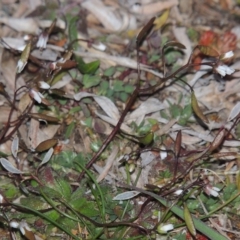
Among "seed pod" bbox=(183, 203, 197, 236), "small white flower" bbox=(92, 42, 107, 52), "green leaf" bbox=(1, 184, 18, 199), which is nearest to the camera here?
"seed pod" bbox=(183, 203, 197, 236)

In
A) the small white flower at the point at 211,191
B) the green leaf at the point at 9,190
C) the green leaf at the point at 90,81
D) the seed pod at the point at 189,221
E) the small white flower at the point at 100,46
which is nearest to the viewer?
the seed pod at the point at 189,221

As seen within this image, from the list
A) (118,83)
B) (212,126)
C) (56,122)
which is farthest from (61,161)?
(212,126)

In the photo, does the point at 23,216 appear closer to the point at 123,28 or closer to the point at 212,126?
the point at 212,126

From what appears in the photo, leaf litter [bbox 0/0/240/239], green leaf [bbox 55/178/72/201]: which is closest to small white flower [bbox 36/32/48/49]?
leaf litter [bbox 0/0/240/239]

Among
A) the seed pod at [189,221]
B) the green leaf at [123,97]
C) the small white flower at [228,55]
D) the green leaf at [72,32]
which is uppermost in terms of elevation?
the small white flower at [228,55]

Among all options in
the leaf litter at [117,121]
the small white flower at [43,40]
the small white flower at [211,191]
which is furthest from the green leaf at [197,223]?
the small white flower at [43,40]

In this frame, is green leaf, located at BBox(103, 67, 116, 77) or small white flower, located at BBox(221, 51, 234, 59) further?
green leaf, located at BBox(103, 67, 116, 77)

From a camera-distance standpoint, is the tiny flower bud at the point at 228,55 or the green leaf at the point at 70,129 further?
the green leaf at the point at 70,129

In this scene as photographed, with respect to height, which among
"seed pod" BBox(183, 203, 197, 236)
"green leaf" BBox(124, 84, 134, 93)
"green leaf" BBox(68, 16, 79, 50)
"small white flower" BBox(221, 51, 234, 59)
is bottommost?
"seed pod" BBox(183, 203, 197, 236)

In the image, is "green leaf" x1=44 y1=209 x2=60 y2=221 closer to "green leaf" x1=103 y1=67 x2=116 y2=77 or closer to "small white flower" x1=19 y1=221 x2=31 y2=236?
"small white flower" x1=19 y1=221 x2=31 y2=236

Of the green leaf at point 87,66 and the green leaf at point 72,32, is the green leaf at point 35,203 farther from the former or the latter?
the green leaf at point 72,32
